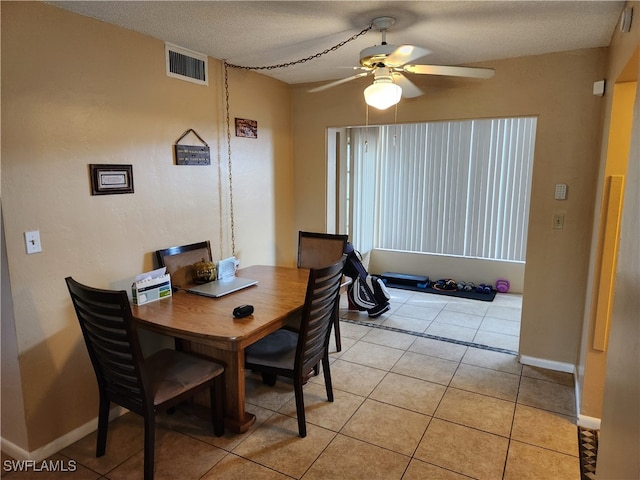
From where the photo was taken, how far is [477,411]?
102 inches

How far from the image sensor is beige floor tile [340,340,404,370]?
3.23m

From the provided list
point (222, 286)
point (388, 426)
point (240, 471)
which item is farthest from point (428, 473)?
point (222, 286)

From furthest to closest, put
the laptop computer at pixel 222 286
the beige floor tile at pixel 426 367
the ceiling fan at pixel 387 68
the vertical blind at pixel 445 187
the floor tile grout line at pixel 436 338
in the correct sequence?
the vertical blind at pixel 445 187, the floor tile grout line at pixel 436 338, the beige floor tile at pixel 426 367, the laptop computer at pixel 222 286, the ceiling fan at pixel 387 68

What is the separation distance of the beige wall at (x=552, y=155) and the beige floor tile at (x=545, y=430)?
0.75 metres

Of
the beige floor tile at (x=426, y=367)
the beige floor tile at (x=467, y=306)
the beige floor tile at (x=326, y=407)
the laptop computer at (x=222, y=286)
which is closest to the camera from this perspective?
the beige floor tile at (x=326, y=407)

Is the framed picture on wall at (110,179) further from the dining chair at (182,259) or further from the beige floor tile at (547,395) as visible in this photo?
the beige floor tile at (547,395)

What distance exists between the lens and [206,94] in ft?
10.2

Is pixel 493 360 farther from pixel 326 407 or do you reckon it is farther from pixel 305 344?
pixel 305 344

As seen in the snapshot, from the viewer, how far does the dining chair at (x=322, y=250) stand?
3430 millimetres

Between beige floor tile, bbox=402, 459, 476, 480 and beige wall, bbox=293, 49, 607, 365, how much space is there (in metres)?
1.58

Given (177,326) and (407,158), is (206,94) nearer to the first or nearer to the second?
(177,326)

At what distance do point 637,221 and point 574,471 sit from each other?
1545mm

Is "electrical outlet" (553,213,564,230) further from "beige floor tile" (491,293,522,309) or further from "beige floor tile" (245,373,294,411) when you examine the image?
"beige floor tile" (245,373,294,411)

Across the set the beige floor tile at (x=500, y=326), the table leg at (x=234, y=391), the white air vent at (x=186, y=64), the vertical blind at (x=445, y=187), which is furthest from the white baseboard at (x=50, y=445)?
the vertical blind at (x=445, y=187)
